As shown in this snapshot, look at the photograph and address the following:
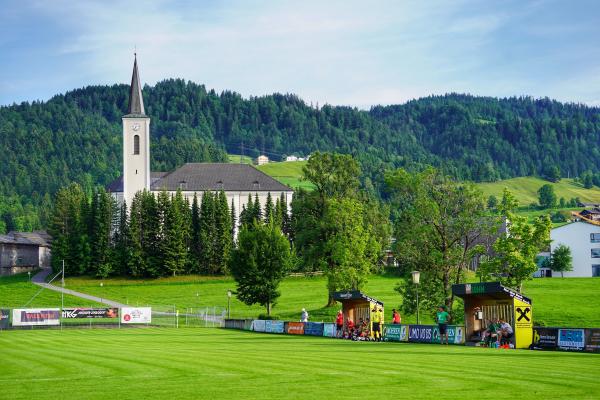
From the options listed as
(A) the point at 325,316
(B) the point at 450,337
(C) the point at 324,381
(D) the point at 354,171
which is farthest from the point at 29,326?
(C) the point at 324,381

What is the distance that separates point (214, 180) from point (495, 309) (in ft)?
472

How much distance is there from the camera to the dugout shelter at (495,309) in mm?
40625

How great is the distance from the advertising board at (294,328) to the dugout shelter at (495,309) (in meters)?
18.3

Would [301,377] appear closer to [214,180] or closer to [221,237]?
[221,237]

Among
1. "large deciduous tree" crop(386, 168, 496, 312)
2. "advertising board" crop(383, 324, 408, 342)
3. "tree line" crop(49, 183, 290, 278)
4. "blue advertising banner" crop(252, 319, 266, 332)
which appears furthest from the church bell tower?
"advertising board" crop(383, 324, 408, 342)

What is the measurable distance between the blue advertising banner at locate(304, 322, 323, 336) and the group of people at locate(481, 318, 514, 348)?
19052 millimetres

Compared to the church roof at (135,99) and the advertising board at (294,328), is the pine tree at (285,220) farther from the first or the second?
the advertising board at (294,328)

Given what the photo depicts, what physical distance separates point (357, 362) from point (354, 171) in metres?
70.4

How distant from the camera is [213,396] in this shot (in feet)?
61.4

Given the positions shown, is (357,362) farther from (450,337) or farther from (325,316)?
(325,316)

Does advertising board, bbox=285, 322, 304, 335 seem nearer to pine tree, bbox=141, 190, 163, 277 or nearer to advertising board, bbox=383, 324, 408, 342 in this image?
advertising board, bbox=383, 324, 408, 342

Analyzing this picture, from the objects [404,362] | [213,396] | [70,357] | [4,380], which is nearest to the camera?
[213,396]

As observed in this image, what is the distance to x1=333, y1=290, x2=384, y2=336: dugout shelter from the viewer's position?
56.3 m

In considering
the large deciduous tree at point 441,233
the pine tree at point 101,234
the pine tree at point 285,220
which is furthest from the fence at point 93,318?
the pine tree at point 285,220
